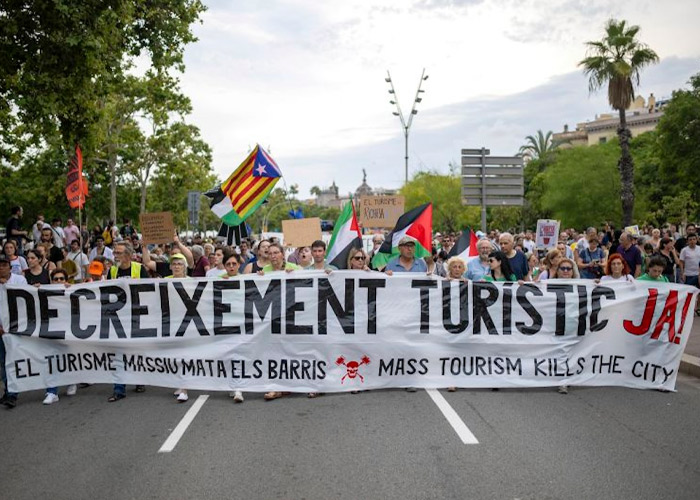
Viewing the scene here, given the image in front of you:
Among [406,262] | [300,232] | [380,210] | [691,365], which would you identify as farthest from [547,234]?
[406,262]

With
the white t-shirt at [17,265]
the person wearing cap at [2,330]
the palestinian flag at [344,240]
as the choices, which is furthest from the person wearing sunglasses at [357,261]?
→ the white t-shirt at [17,265]

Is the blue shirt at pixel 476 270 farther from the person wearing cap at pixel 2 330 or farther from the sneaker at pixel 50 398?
the person wearing cap at pixel 2 330

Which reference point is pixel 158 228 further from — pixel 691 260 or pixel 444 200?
pixel 444 200

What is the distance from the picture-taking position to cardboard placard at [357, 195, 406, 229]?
45.4 feet

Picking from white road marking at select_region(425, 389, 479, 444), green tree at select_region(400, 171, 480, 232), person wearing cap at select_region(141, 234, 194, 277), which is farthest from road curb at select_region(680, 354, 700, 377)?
green tree at select_region(400, 171, 480, 232)

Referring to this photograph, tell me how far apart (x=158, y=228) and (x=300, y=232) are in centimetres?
210

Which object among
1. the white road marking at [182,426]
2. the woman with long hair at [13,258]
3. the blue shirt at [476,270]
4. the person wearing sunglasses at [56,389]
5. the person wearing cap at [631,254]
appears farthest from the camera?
the person wearing cap at [631,254]

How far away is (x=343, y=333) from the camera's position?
799 cm

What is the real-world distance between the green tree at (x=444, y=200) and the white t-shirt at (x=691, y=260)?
53934 millimetres

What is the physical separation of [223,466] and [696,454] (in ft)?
12.4

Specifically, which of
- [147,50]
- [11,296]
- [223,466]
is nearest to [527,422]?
[223,466]

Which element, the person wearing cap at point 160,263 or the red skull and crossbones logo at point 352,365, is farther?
the person wearing cap at point 160,263

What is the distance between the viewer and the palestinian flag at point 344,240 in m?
9.75

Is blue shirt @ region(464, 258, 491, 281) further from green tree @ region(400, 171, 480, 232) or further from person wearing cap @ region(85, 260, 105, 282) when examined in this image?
green tree @ region(400, 171, 480, 232)
